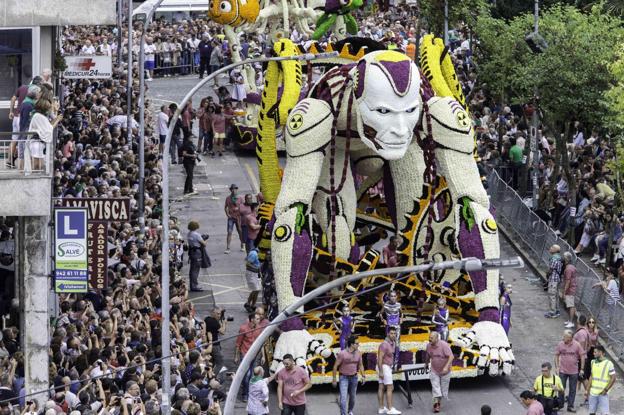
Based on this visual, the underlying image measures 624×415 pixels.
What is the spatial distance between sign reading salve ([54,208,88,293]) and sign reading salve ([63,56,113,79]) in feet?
44.4

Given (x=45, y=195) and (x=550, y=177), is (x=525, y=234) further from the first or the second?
(x=45, y=195)

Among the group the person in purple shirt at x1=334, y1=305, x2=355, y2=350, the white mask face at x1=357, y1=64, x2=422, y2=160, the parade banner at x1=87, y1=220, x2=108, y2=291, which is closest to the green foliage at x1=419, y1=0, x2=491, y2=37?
the white mask face at x1=357, y1=64, x2=422, y2=160

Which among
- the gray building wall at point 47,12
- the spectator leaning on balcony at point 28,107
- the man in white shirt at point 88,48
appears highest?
the gray building wall at point 47,12

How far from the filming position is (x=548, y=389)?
105 ft

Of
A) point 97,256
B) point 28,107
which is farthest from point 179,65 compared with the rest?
point 28,107

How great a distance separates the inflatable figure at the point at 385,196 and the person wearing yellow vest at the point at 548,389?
3340 millimetres

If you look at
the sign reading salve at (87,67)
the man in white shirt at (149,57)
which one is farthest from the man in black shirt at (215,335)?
the man in white shirt at (149,57)

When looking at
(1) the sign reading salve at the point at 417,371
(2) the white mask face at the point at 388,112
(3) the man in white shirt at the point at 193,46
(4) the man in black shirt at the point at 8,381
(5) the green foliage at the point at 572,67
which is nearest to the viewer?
(4) the man in black shirt at the point at 8,381

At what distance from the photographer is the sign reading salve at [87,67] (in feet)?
150

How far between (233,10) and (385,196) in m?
15.0

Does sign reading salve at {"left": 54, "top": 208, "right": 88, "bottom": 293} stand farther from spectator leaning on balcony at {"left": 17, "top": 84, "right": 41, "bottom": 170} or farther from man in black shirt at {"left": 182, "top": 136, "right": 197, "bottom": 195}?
man in black shirt at {"left": 182, "top": 136, "right": 197, "bottom": 195}

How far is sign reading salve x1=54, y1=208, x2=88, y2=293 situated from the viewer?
3222cm

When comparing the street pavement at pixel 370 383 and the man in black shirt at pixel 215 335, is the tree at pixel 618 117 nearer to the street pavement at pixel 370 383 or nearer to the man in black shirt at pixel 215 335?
the street pavement at pixel 370 383

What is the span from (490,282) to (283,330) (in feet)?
12.4
